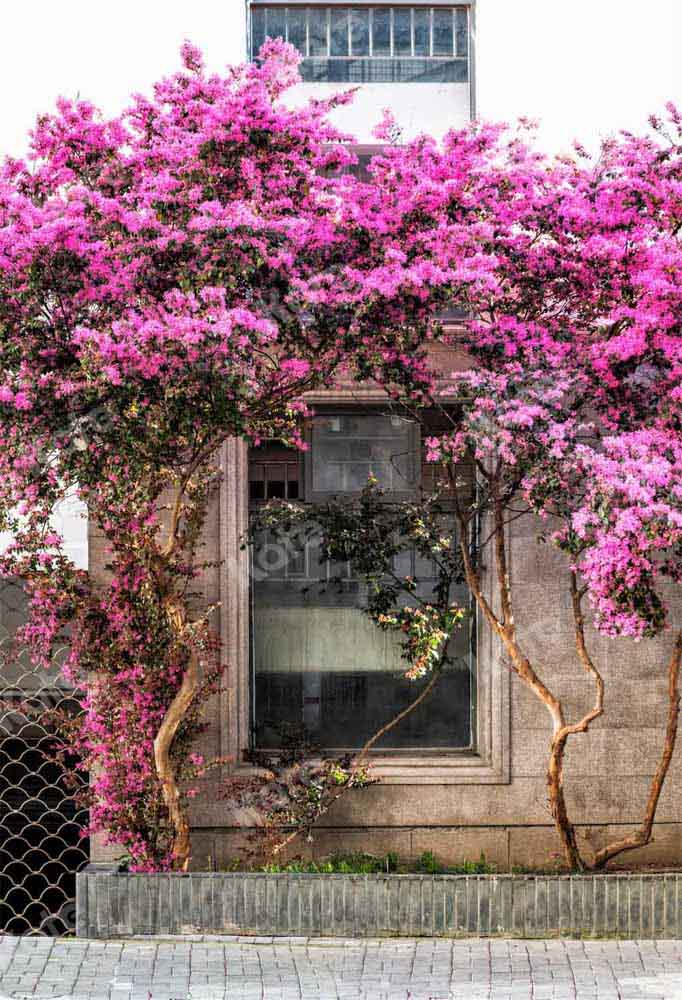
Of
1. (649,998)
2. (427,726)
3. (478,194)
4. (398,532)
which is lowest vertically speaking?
(649,998)

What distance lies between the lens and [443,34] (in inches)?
508

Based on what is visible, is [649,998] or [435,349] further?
[435,349]

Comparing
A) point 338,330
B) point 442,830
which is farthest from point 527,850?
point 338,330

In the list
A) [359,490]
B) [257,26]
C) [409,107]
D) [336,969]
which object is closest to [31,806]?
[336,969]

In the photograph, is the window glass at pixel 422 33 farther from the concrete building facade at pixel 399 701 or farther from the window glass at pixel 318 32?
the concrete building facade at pixel 399 701

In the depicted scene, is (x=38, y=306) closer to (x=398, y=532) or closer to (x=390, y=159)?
(x=390, y=159)

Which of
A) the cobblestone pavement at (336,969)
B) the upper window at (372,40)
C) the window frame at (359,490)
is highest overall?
the upper window at (372,40)

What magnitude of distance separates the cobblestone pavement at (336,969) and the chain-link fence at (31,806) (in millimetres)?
1579

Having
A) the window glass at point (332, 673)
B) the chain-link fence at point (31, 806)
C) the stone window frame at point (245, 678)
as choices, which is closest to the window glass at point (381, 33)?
the stone window frame at point (245, 678)

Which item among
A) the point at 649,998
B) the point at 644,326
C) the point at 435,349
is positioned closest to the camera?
the point at 649,998

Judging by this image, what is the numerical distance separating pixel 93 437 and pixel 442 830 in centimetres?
523

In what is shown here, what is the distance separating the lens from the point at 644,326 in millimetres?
9539

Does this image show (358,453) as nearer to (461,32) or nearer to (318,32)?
(318,32)

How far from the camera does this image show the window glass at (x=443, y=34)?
12.9 metres
